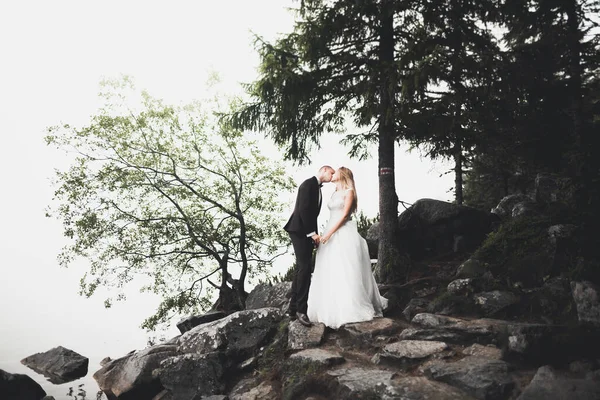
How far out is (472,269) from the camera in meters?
7.64

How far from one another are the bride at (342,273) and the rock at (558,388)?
2.84 metres

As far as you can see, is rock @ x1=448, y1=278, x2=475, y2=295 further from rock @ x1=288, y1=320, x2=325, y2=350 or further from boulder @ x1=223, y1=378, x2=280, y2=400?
boulder @ x1=223, y1=378, x2=280, y2=400

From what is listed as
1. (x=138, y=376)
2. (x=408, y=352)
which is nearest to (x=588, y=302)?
(x=408, y=352)

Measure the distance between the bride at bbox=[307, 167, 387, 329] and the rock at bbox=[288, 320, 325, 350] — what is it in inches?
10.7

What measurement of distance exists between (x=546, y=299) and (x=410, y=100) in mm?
4160

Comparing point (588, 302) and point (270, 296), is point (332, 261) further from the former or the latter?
point (270, 296)

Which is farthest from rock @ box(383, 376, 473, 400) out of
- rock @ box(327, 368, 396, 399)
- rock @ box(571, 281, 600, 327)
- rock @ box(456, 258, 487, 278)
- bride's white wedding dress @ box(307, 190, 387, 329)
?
rock @ box(456, 258, 487, 278)

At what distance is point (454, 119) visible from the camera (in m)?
7.47

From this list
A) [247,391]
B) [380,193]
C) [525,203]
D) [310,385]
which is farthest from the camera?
[525,203]

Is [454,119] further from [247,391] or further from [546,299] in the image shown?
[247,391]

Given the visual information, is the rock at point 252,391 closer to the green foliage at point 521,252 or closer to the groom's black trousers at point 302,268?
the groom's black trousers at point 302,268

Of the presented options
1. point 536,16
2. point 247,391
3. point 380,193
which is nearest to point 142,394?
point 247,391

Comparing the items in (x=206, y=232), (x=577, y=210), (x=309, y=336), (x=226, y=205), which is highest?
(x=226, y=205)

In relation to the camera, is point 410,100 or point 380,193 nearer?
point 410,100
